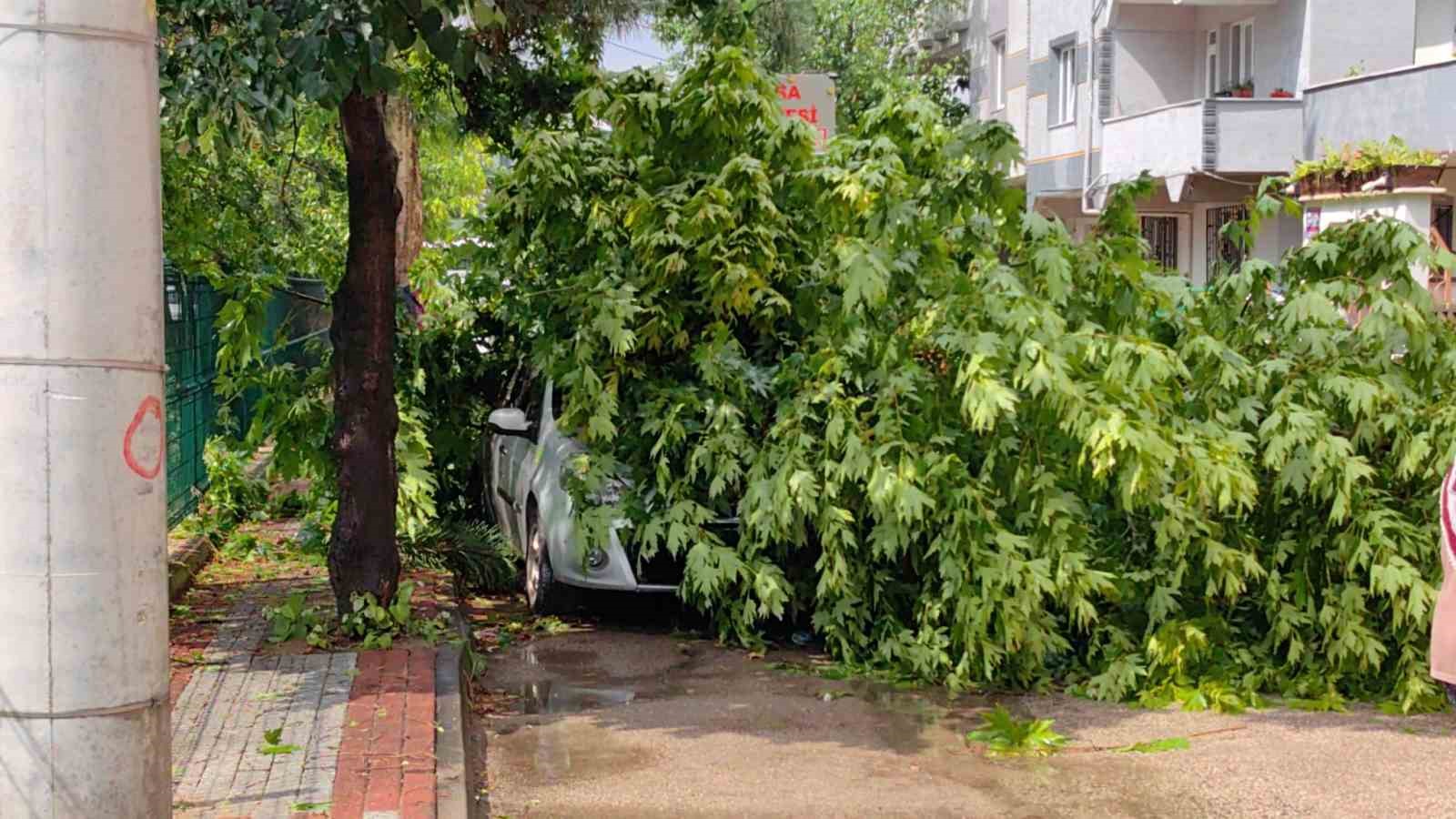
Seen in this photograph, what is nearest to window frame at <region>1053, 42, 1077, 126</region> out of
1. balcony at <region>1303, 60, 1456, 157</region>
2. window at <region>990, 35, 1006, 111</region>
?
window at <region>990, 35, 1006, 111</region>

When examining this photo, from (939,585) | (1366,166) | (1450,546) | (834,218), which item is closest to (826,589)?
(939,585)

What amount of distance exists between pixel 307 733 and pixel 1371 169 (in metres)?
19.2

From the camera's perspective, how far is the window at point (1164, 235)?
34.6m

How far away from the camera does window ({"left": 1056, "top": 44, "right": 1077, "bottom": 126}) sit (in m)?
37.3

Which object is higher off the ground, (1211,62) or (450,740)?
(1211,62)

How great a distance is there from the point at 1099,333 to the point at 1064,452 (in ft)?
2.04

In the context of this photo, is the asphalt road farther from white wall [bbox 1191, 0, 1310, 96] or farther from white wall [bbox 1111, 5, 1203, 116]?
white wall [bbox 1111, 5, 1203, 116]

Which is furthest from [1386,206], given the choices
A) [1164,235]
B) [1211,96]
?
[1164,235]

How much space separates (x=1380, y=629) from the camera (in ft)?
27.9

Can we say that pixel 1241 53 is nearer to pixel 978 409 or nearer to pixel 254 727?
pixel 978 409

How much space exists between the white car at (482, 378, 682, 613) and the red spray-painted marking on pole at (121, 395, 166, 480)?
6019 millimetres

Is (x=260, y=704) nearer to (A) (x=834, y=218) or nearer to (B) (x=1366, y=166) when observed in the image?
(A) (x=834, y=218)

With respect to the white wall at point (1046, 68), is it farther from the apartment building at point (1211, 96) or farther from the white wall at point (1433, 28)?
the white wall at point (1433, 28)

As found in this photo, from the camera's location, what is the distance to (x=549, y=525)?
32.6 feet
